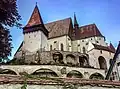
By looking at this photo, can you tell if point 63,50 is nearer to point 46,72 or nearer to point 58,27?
point 58,27

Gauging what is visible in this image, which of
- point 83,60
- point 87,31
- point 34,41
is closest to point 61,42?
point 34,41

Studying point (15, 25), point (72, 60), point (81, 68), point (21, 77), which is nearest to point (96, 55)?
point (72, 60)

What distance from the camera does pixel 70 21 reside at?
2717 inches

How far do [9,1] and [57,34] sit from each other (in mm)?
45721

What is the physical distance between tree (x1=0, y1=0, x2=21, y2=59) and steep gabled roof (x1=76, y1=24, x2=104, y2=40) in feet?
152

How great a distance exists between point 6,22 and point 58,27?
47.5 meters

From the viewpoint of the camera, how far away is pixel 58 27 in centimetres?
6806

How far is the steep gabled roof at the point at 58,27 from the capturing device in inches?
2589

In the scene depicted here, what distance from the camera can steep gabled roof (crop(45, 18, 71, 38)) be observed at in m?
65.8

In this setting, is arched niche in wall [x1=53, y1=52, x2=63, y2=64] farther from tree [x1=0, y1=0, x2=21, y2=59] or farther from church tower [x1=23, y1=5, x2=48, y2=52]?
tree [x1=0, y1=0, x2=21, y2=59]

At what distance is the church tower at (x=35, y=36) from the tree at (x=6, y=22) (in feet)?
128

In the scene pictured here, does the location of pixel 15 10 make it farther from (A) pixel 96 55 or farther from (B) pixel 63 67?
(A) pixel 96 55

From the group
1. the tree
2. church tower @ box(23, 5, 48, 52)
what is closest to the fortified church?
church tower @ box(23, 5, 48, 52)

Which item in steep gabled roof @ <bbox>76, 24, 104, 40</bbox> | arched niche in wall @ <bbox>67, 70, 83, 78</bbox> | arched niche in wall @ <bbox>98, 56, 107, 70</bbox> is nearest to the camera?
arched niche in wall @ <bbox>67, 70, 83, 78</bbox>
